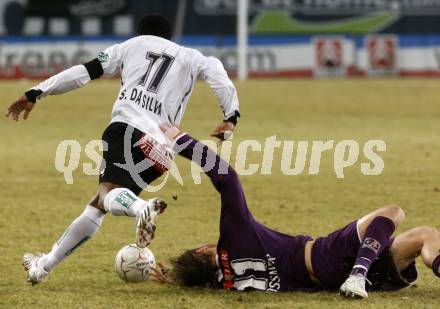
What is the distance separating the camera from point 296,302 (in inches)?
263

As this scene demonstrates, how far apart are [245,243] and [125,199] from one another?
87 centimetres

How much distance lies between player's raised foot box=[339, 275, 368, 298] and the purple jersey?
347mm

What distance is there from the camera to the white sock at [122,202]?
6.65 metres

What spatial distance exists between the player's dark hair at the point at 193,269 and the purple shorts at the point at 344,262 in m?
0.77

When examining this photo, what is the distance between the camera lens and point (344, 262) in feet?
22.2

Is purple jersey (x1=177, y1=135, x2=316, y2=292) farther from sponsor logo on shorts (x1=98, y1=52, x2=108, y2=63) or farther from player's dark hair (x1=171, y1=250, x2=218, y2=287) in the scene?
sponsor logo on shorts (x1=98, y1=52, x2=108, y2=63)

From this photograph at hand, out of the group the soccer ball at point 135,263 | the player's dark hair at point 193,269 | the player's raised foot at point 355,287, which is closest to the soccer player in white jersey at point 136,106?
the soccer ball at point 135,263

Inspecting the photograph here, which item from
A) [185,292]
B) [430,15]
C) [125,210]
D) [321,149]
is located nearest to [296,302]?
[185,292]

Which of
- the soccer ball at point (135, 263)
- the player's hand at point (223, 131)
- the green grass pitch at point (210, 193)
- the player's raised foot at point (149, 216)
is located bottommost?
the green grass pitch at point (210, 193)

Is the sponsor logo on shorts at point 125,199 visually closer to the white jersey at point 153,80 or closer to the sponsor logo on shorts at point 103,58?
the white jersey at point 153,80

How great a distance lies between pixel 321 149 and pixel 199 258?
9.17 meters

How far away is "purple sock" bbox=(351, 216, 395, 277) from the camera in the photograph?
658 centimetres

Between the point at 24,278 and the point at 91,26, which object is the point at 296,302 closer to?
the point at 24,278

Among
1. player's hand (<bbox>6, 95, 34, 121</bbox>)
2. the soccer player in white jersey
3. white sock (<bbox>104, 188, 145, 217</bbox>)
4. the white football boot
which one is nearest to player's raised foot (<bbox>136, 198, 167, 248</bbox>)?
white sock (<bbox>104, 188, 145, 217</bbox>)
